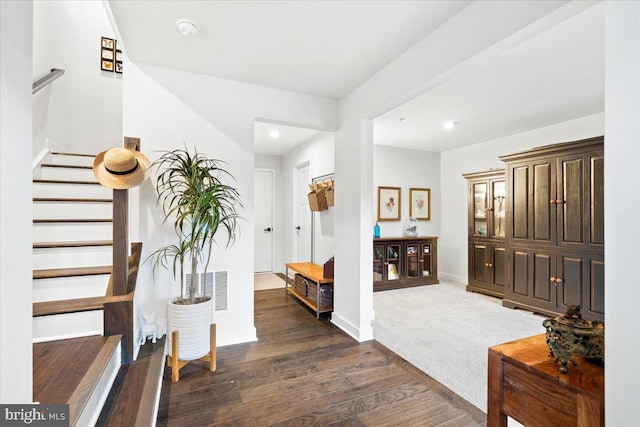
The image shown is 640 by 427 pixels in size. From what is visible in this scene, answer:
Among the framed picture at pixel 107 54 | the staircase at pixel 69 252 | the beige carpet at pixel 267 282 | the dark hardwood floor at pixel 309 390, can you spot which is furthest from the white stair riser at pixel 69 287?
the framed picture at pixel 107 54

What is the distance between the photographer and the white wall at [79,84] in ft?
10.6

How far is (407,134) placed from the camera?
4.54 meters

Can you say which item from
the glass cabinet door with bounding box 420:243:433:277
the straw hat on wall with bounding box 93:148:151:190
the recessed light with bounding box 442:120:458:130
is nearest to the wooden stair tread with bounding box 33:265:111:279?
the straw hat on wall with bounding box 93:148:151:190

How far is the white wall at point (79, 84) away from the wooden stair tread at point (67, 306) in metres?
2.08

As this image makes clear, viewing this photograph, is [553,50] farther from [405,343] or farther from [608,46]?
[405,343]

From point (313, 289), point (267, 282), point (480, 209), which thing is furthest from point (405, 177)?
point (267, 282)

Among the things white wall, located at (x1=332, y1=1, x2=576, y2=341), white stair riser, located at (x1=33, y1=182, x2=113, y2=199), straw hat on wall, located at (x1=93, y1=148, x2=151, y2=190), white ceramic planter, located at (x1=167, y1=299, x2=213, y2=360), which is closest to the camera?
white wall, located at (x1=332, y1=1, x2=576, y2=341)

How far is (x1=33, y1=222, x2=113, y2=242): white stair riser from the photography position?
2295 millimetres

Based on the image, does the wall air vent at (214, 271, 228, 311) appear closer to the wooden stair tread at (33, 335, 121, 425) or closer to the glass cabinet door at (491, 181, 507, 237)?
the wooden stair tread at (33, 335, 121, 425)

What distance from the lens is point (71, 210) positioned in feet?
8.49

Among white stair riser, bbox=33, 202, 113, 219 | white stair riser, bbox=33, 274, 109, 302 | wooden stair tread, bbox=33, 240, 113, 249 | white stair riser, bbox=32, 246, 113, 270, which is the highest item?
white stair riser, bbox=33, 202, 113, 219

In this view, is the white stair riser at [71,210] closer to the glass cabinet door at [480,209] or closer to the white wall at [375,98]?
the white wall at [375,98]

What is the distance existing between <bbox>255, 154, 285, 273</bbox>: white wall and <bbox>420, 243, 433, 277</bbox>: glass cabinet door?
2759 millimetres

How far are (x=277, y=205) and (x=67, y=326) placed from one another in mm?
4464
